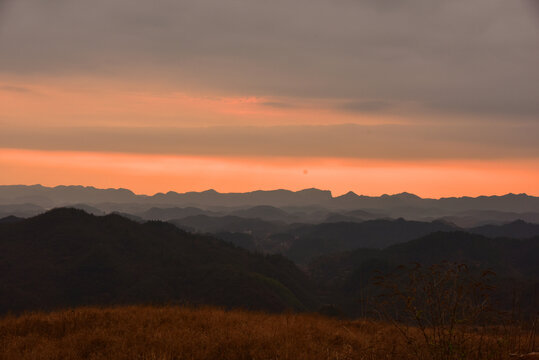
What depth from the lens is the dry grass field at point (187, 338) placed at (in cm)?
1048

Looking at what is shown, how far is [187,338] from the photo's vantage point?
11539 millimetres

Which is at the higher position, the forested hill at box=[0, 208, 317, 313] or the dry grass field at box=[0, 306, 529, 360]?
the dry grass field at box=[0, 306, 529, 360]

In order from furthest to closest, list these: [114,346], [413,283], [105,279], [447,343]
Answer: [105,279] → [114,346] → [413,283] → [447,343]

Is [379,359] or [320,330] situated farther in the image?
[320,330]

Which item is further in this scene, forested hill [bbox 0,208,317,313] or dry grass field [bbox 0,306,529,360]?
forested hill [bbox 0,208,317,313]

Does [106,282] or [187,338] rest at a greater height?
[187,338]

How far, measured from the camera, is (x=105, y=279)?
18200cm

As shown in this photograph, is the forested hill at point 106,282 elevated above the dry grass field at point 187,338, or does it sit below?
below

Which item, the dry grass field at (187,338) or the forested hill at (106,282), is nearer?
the dry grass field at (187,338)

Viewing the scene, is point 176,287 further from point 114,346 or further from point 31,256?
point 114,346

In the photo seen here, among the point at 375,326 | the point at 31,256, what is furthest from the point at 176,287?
the point at 375,326

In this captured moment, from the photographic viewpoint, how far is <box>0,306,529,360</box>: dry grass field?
412 inches

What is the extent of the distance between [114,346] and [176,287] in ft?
594

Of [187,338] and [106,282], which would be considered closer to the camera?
[187,338]
